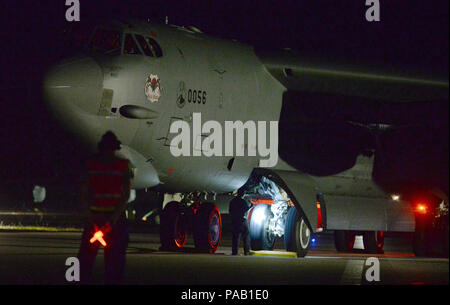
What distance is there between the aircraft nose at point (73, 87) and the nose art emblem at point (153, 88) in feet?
3.59

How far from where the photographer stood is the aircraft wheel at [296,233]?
18.3 metres

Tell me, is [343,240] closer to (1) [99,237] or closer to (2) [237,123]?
(2) [237,123]

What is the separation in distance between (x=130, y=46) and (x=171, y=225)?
452 centimetres

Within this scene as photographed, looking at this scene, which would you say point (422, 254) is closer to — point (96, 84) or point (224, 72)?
point (224, 72)

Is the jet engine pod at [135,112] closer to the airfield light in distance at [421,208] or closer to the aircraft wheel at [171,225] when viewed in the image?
the aircraft wheel at [171,225]

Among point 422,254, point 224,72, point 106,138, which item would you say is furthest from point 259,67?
point 106,138

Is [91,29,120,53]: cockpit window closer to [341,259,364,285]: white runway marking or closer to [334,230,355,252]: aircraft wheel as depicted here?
[341,259,364,285]: white runway marking

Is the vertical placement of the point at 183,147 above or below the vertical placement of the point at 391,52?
below

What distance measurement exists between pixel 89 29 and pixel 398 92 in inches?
292

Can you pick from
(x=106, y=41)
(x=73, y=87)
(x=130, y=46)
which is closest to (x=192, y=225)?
(x=130, y=46)

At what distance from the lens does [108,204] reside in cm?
969

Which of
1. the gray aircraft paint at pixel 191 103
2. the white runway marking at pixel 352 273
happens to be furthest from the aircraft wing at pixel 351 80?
the white runway marking at pixel 352 273

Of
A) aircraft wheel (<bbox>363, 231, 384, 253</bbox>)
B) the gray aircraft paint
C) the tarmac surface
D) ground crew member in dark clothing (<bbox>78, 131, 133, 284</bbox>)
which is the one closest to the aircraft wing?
the gray aircraft paint
